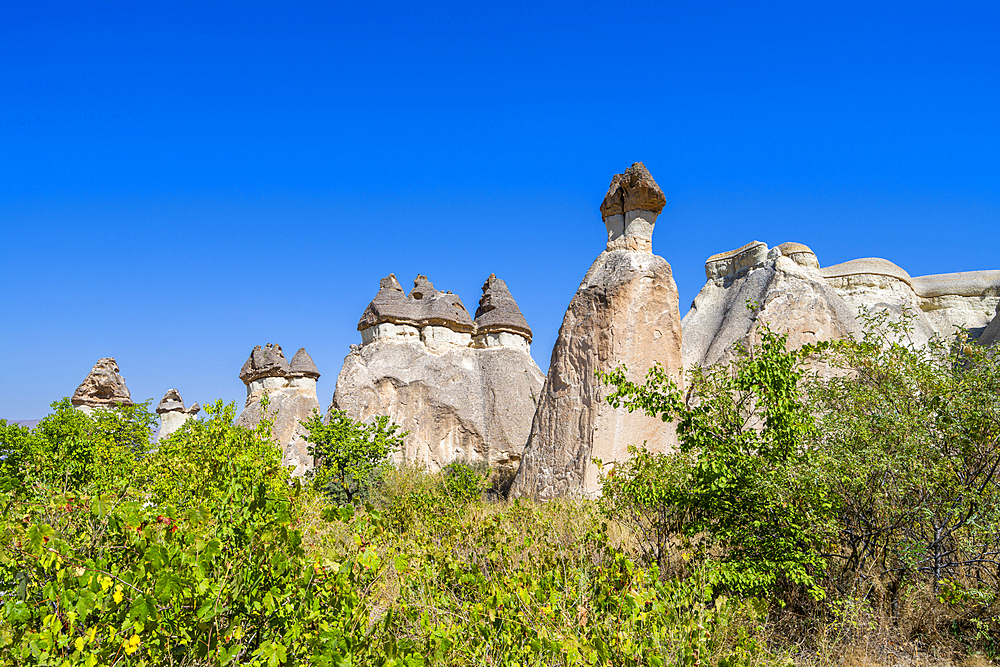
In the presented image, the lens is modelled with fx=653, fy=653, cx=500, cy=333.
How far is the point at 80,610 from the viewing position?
6.28 ft

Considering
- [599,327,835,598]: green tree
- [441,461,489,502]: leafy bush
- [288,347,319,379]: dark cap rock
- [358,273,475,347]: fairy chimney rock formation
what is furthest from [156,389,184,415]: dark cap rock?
[599,327,835,598]: green tree

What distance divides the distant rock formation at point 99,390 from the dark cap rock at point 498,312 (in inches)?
510

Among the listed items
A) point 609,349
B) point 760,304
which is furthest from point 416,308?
point 609,349

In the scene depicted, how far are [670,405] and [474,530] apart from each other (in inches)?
92.4

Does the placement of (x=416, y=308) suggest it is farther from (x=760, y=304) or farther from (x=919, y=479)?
(x=919, y=479)

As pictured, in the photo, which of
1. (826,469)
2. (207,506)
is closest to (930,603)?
(826,469)

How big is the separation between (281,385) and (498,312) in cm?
825

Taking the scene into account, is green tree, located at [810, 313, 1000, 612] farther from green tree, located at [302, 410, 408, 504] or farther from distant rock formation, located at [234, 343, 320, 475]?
distant rock formation, located at [234, 343, 320, 475]

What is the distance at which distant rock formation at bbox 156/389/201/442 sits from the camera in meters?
27.9

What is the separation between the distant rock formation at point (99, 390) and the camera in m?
22.5

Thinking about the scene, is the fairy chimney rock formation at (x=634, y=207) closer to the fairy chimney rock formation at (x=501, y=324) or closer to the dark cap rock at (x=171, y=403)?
the fairy chimney rock formation at (x=501, y=324)

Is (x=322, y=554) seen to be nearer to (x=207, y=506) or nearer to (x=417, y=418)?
(x=207, y=506)

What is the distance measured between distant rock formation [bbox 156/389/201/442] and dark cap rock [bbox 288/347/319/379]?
26.3ft

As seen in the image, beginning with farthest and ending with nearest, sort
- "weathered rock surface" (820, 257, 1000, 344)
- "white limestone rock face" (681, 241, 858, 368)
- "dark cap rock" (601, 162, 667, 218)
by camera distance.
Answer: "weathered rock surface" (820, 257, 1000, 344)
"white limestone rock face" (681, 241, 858, 368)
"dark cap rock" (601, 162, 667, 218)
